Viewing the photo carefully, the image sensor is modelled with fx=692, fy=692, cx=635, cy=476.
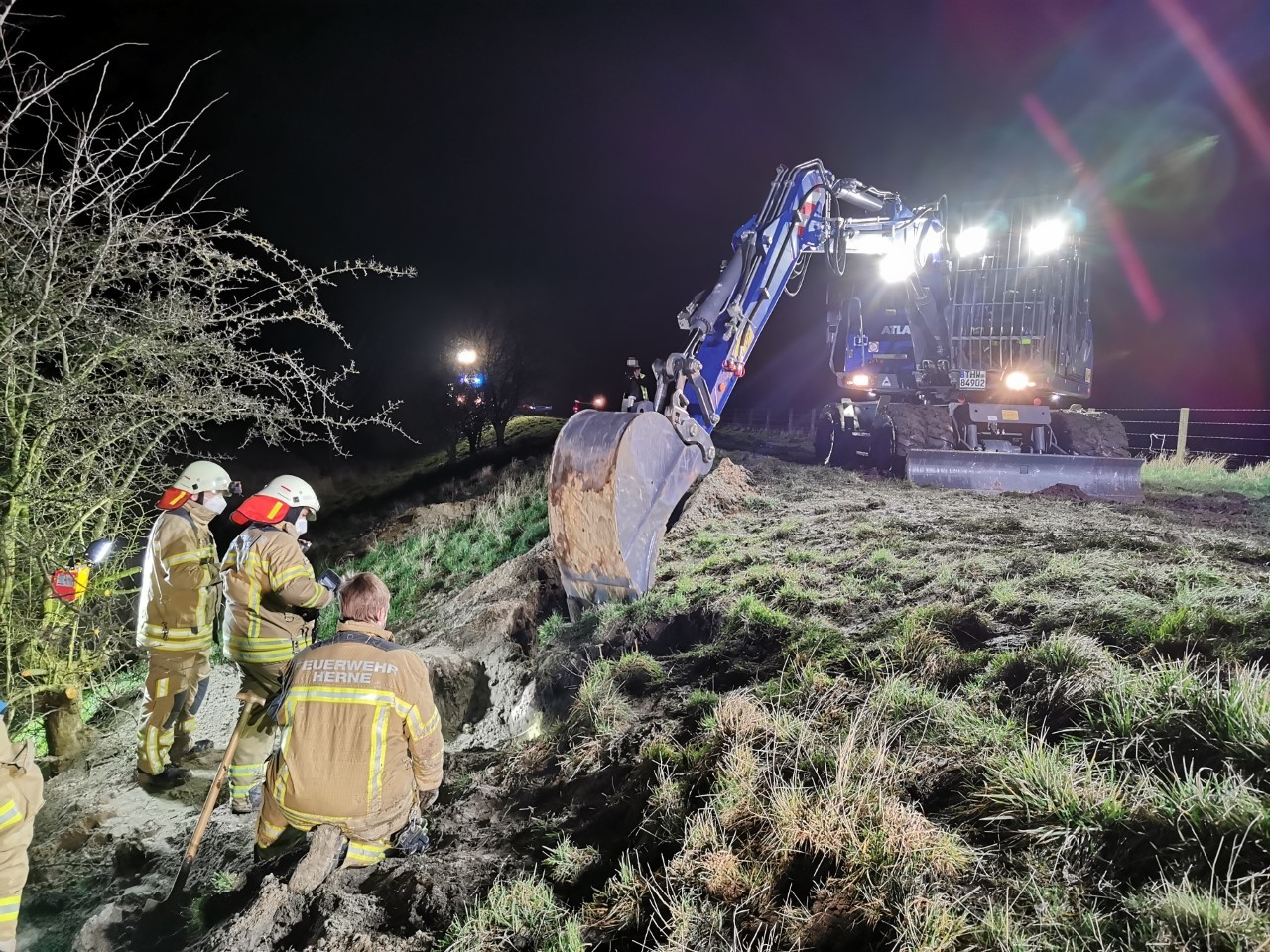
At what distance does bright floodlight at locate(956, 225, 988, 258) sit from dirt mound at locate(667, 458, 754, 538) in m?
5.35

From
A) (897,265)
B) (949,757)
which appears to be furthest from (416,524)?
(949,757)

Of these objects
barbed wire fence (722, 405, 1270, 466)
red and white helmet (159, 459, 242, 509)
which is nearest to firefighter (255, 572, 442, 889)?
red and white helmet (159, 459, 242, 509)

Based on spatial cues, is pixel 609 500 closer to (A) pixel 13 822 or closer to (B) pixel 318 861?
(B) pixel 318 861

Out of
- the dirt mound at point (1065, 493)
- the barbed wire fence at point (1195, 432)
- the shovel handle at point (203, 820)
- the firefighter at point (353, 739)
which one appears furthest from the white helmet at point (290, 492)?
the barbed wire fence at point (1195, 432)

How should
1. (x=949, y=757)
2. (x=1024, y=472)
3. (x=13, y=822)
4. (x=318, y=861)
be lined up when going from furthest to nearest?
(x=1024, y=472)
(x=318, y=861)
(x=949, y=757)
(x=13, y=822)

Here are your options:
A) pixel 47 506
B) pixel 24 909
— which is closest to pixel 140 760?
pixel 24 909

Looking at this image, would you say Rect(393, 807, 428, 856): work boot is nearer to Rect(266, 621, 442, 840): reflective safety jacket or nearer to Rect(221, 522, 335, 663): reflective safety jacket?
Rect(266, 621, 442, 840): reflective safety jacket

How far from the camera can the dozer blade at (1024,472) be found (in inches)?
375

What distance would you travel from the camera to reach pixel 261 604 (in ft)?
15.0

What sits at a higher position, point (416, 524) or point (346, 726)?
point (346, 726)

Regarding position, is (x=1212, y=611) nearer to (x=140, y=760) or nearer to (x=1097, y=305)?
(x=140, y=760)

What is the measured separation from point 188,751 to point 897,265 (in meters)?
8.90

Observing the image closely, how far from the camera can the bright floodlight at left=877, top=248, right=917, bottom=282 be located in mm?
8398

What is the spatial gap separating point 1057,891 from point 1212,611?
2032 mm
